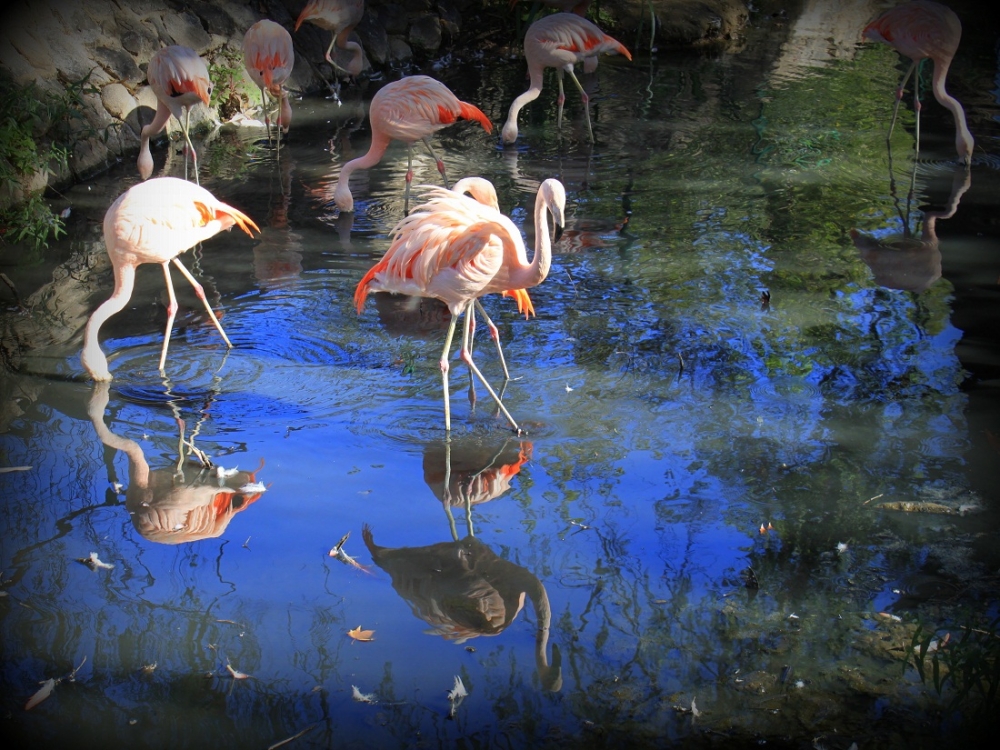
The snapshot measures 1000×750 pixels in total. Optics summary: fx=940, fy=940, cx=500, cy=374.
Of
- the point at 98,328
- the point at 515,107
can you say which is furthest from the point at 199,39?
the point at 98,328

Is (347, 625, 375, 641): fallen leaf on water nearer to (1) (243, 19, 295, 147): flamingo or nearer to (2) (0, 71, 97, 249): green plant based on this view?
(2) (0, 71, 97, 249): green plant

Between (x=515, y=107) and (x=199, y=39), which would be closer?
(x=515, y=107)

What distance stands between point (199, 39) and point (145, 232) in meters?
5.11

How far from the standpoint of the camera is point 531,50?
7738 millimetres

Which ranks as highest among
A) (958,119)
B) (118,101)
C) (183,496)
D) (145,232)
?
(958,119)

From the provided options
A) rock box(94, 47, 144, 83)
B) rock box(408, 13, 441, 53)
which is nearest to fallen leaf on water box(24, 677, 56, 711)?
rock box(94, 47, 144, 83)

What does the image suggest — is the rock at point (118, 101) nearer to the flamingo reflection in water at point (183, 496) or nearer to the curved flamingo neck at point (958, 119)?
the flamingo reflection in water at point (183, 496)

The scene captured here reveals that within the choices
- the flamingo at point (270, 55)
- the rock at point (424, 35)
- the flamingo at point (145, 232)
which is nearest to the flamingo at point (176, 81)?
the flamingo at point (270, 55)

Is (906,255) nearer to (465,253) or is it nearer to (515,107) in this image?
(465,253)

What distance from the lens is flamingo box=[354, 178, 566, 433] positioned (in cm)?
358

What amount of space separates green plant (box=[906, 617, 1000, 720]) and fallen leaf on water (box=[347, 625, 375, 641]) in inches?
56.4

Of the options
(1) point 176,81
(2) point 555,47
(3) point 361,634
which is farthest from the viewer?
(2) point 555,47

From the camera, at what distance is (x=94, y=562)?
300 cm

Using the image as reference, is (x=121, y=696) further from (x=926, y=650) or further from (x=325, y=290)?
(x=325, y=290)
